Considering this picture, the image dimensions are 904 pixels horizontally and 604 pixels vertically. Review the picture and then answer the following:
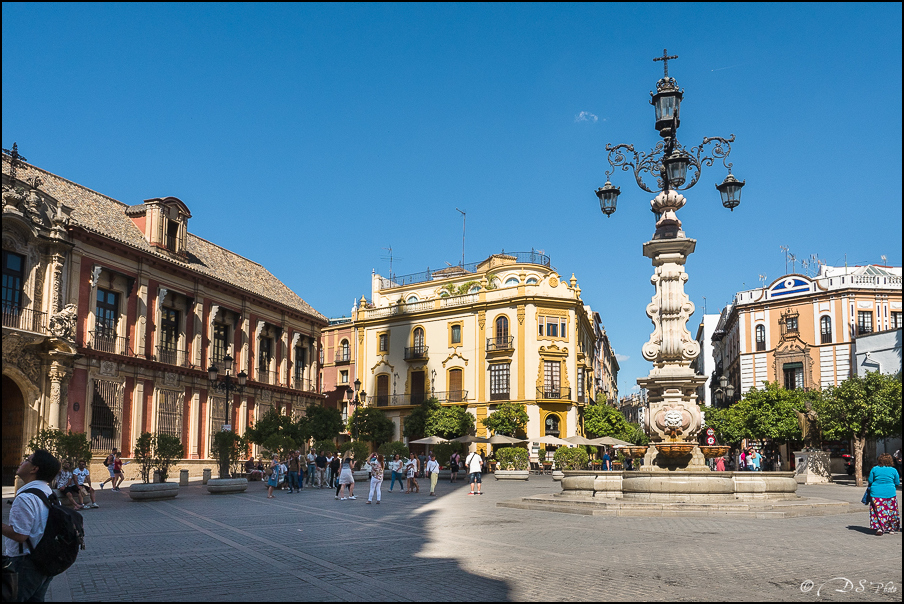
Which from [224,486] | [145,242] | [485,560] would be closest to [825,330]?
[224,486]

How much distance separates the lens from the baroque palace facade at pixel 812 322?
47656mm

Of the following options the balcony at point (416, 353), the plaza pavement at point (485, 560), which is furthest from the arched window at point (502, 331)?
the plaza pavement at point (485, 560)

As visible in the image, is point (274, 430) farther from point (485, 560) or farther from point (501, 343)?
point (485, 560)

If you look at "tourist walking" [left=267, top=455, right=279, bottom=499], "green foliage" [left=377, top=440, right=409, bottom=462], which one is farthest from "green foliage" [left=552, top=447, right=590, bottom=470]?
"tourist walking" [left=267, top=455, right=279, bottom=499]

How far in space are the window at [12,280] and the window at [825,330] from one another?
44.6 metres

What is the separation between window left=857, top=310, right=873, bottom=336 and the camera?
47416mm

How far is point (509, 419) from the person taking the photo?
49.2 m

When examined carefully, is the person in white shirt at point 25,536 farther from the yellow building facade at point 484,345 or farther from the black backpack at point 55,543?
the yellow building facade at point 484,345

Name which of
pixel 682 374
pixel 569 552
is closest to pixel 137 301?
pixel 682 374

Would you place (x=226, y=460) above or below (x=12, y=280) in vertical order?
below

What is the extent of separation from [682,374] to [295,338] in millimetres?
32429

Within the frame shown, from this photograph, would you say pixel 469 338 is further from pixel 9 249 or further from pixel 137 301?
pixel 9 249

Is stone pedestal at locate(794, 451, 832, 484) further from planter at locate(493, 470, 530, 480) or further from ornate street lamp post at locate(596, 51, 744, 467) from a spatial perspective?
ornate street lamp post at locate(596, 51, 744, 467)

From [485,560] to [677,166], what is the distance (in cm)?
1053
